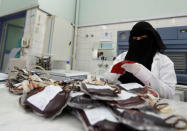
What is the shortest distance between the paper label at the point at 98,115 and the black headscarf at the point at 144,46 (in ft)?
2.78

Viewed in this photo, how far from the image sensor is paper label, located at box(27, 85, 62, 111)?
0.38m

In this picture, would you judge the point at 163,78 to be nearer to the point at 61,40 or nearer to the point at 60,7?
the point at 61,40

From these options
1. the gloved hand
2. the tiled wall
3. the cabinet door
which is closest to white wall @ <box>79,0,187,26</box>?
the tiled wall

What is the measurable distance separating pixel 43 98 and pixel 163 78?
42.2 inches

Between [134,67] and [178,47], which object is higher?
[178,47]

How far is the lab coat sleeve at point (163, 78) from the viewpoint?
0.88m

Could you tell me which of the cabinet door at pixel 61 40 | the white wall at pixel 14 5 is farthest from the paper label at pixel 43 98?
the white wall at pixel 14 5

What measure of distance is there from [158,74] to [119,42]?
121 centimetres

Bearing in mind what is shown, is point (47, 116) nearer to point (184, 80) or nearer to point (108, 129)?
point (108, 129)

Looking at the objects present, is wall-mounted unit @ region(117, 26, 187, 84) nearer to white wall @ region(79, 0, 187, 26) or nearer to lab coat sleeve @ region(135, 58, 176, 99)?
white wall @ region(79, 0, 187, 26)

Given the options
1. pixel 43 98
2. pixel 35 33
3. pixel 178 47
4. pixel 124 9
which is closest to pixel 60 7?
pixel 35 33

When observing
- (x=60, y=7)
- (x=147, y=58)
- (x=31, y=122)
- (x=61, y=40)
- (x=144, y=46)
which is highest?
(x=60, y=7)

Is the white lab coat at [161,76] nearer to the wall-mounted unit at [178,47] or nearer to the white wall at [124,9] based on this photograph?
the wall-mounted unit at [178,47]

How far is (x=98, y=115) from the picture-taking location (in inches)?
11.9
